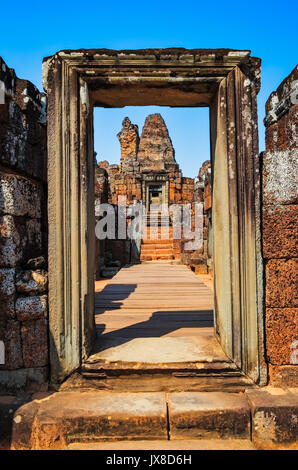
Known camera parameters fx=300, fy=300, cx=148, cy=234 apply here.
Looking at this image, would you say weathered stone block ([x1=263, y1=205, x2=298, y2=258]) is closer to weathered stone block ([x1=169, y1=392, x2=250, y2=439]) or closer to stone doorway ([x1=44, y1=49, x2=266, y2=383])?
stone doorway ([x1=44, y1=49, x2=266, y2=383])

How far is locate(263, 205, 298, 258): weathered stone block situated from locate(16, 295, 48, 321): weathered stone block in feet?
6.03

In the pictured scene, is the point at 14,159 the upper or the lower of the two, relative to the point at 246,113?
lower

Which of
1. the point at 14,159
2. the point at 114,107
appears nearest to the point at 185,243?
the point at 114,107

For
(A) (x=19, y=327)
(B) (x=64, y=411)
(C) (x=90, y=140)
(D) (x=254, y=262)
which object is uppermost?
(C) (x=90, y=140)

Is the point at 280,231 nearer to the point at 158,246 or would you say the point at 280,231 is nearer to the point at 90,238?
the point at 90,238

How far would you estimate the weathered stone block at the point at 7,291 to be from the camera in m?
2.30

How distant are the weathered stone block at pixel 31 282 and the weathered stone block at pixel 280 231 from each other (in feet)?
5.94

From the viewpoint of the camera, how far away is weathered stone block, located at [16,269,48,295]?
7.64 ft

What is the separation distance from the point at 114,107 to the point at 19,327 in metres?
2.21

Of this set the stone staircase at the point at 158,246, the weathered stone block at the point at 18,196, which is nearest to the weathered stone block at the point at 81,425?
the weathered stone block at the point at 18,196

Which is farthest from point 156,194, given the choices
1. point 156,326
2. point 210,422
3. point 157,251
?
point 210,422

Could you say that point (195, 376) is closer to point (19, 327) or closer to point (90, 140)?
point (19, 327)

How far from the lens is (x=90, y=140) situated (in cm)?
266

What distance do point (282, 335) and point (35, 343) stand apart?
6.52 ft
